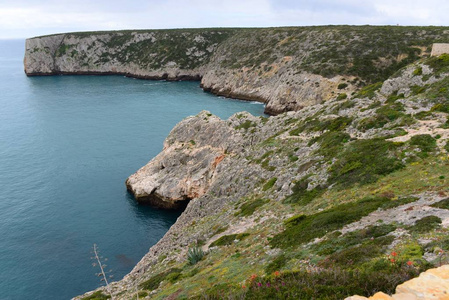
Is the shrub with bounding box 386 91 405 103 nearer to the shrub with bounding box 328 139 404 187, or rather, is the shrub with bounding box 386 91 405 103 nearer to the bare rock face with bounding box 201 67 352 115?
the shrub with bounding box 328 139 404 187

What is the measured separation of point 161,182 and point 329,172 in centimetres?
3797

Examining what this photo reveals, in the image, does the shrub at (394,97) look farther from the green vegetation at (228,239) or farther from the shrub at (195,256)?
the shrub at (195,256)

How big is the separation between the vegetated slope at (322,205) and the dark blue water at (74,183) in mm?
10801

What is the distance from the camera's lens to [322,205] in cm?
2678

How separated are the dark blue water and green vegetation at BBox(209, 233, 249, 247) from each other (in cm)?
2093

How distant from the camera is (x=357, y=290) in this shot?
12.6 meters

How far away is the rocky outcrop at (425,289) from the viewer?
10.0m

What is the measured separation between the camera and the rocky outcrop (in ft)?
32.9

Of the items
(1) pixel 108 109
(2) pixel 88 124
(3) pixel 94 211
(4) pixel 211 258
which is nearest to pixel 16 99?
(1) pixel 108 109

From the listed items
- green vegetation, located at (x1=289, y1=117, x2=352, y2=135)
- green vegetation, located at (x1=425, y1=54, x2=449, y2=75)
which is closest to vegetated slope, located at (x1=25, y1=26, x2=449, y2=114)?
green vegetation, located at (x1=425, y1=54, x2=449, y2=75)

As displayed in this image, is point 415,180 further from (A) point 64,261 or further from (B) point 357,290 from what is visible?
A: (A) point 64,261

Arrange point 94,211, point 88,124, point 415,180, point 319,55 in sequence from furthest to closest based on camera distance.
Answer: point 319,55 < point 88,124 < point 94,211 < point 415,180

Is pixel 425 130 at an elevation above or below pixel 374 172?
above

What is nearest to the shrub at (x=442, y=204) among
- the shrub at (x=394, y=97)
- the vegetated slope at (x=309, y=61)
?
the shrub at (x=394, y=97)
